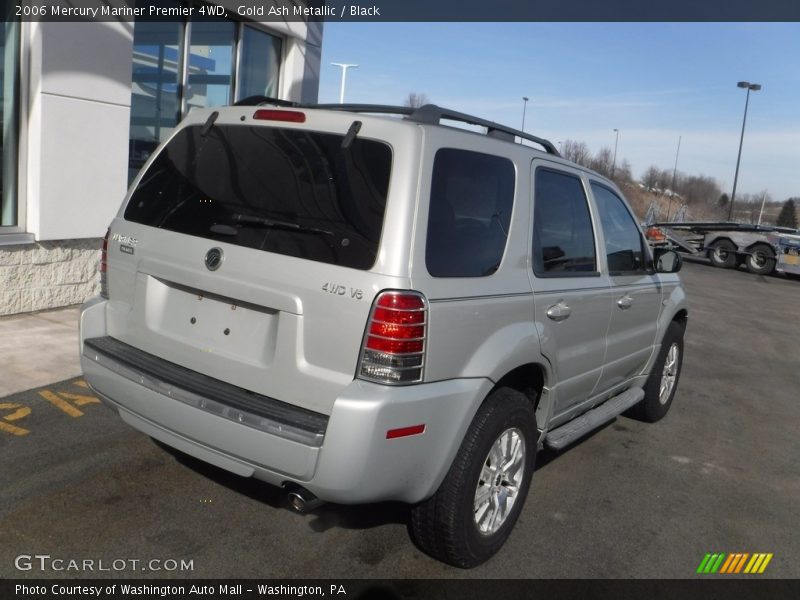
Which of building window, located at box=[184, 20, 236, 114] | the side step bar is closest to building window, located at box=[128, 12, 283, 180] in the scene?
building window, located at box=[184, 20, 236, 114]

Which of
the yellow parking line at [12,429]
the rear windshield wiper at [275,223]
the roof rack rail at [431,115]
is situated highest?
the roof rack rail at [431,115]

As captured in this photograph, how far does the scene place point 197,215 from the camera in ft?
11.1

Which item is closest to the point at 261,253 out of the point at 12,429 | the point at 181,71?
the point at 12,429

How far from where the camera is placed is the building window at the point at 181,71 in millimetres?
8688

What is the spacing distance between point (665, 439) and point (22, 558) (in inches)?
173

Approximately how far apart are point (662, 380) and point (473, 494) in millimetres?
3132

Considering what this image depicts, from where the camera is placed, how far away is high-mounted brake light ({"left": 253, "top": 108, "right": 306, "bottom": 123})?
3297mm

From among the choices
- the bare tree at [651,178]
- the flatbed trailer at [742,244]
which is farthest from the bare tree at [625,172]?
the flatbed trailer at [742,244]

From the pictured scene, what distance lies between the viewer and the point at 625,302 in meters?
4.70

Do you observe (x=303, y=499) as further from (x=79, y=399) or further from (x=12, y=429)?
(x=79, y=399)

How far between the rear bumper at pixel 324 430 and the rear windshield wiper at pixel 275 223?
2.15 feet

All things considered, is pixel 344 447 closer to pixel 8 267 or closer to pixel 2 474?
pixel 2 474

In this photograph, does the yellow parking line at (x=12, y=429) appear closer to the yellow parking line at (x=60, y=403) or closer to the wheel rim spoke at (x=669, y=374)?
the yellow parking line at (x=60, y=403)
